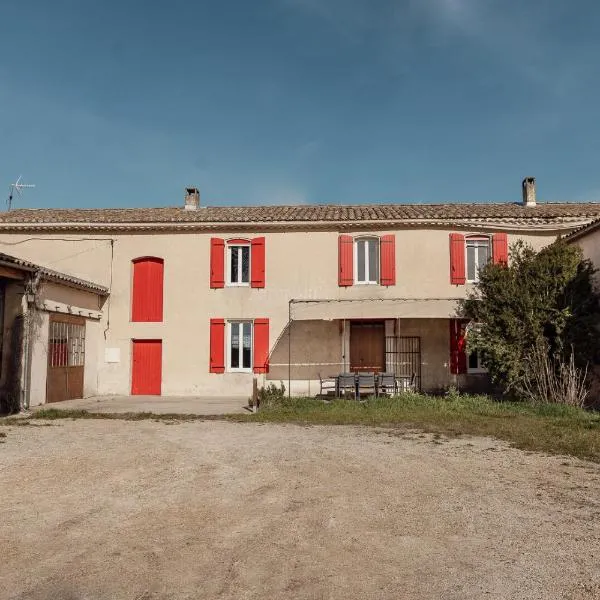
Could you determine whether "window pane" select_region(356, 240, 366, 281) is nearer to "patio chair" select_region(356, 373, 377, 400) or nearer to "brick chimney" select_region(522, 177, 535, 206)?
"patio chair" select_region(356, 373, 377, 400)

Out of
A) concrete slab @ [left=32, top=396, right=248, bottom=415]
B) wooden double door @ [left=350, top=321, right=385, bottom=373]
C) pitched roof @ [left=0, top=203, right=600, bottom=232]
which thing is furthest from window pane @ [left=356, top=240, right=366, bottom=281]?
concrete slab @ [left=32, top=396, right=248, bottom=415]

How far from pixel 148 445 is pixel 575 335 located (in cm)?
1035

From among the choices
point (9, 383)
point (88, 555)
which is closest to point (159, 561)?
point (88, 555)

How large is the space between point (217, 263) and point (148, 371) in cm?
395

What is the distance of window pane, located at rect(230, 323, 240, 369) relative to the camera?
53.7 feet

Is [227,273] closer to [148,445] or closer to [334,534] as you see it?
[148,445]

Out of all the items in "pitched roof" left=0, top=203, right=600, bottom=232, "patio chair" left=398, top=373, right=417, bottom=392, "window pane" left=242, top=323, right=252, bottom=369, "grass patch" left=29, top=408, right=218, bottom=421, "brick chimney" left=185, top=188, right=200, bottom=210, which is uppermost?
"brick chimney" left=185, top=188, right=200, bottom=210

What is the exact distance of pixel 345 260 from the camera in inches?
641

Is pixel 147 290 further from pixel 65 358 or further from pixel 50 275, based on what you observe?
pixel 50 275

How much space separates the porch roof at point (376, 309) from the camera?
14336 mm

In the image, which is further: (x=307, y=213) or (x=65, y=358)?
(x=307, y=213)

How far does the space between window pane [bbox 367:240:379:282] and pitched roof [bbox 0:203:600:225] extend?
0.84 m

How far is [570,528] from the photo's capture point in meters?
4.39

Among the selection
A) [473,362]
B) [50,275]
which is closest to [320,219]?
[473,362]
